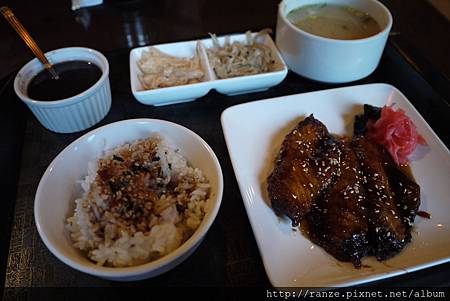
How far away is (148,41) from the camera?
2428 millimetres

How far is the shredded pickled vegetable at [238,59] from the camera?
2.06 m

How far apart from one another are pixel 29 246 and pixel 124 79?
109cm

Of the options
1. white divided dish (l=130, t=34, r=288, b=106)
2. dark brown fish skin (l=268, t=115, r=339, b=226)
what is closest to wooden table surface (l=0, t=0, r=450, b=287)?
white divided dish (l=130, t=34, r=288, b=106)

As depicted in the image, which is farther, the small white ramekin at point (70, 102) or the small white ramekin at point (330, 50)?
the small white ramekin at point (330, 50)

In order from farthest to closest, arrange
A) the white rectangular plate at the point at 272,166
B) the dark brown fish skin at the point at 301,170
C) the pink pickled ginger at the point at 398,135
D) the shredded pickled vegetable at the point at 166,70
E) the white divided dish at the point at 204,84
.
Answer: the shredded pickled vegetable at the point at 166,70
the white divided dish at the point at 204,84
the pink pickled ginger at the point at 398,135
the dark brown fish skin at the point at 301,170
the white rectangular plate at the point at 272,166

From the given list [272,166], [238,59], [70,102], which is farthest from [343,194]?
[70,102]

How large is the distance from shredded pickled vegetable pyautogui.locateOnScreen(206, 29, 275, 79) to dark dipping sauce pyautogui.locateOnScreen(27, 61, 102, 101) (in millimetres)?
670

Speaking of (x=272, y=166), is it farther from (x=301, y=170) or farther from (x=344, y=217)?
(x=344, y=217)

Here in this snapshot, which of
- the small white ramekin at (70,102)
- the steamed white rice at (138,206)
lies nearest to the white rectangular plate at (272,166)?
the steamed white rice at (138,206)

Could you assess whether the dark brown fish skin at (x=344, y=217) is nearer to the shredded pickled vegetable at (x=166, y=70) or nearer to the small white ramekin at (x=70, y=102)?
the shredded pickled vegetable at (x=166, y=70)

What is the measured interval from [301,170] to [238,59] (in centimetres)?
87

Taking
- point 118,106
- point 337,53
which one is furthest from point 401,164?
point 118,106

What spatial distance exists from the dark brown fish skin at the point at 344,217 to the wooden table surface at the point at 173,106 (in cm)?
17

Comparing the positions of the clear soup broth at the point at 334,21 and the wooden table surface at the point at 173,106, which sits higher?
the clear soup broth at the point at 334,21
